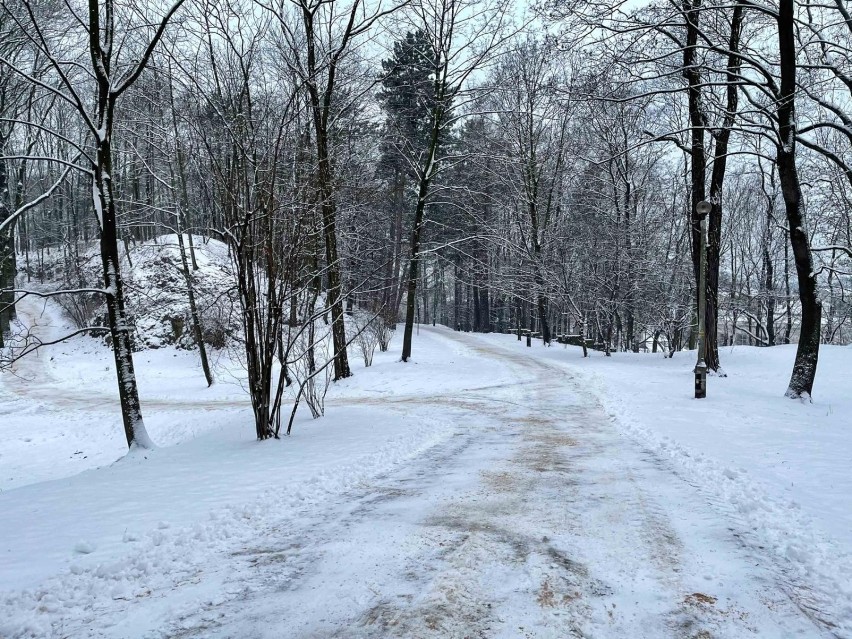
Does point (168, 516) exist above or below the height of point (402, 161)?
below

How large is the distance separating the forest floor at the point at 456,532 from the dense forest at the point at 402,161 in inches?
91.9

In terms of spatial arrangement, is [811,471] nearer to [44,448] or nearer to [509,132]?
[44,448]

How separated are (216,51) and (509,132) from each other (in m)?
19.1

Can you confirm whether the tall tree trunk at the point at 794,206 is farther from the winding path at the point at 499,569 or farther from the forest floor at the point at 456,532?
the winding path at the point at 499,569

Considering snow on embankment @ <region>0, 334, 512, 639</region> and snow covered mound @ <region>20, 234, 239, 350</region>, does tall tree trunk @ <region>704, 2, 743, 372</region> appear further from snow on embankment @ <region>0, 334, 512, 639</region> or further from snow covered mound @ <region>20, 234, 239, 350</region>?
snow covered mound @ <region>20, 234, 239, 350</region>

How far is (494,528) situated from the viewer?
410cm

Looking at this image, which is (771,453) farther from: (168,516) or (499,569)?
(168,516)

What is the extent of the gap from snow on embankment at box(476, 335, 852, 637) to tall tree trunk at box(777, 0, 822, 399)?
2.76 feet

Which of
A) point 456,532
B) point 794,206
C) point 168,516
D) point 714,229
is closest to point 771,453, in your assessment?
point 456,532

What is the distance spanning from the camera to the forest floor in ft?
9.48

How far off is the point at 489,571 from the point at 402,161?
1173 inches

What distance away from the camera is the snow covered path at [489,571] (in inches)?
110

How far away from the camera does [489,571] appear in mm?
3344

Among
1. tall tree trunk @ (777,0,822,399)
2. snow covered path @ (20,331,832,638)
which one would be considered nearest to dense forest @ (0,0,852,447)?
tall tree trunk @ (777,0,822,399)
